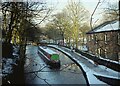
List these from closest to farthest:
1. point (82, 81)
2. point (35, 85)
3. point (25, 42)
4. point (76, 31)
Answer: point (25, 42) < point (35, 85) < point (82, 81) < point (76, 31)

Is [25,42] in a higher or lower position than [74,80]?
higher

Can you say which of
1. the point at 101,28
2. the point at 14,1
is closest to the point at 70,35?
the point at 101,28

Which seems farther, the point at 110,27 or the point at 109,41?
the point at 110,27

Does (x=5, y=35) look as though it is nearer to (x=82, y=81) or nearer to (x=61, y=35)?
(x=82, y=81)

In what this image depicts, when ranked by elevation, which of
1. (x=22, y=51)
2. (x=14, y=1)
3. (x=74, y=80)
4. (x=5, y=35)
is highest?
(x=14, y=1)

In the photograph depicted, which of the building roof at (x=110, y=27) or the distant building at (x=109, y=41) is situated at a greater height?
the building roof at (x=110, y=27)

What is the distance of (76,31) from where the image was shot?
3738 centimetres

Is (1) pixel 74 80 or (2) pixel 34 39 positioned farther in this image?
(1) pixel 74 80

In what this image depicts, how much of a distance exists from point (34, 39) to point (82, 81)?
11004 mm

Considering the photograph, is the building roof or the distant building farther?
the distant building

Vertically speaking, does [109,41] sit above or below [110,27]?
below

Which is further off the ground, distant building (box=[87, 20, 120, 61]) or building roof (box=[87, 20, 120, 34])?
building roof (box=[87, 20, 120, 34])

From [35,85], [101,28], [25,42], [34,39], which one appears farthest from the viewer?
[101,28]

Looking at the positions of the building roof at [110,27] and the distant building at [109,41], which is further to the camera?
the distant building at [109,41]
